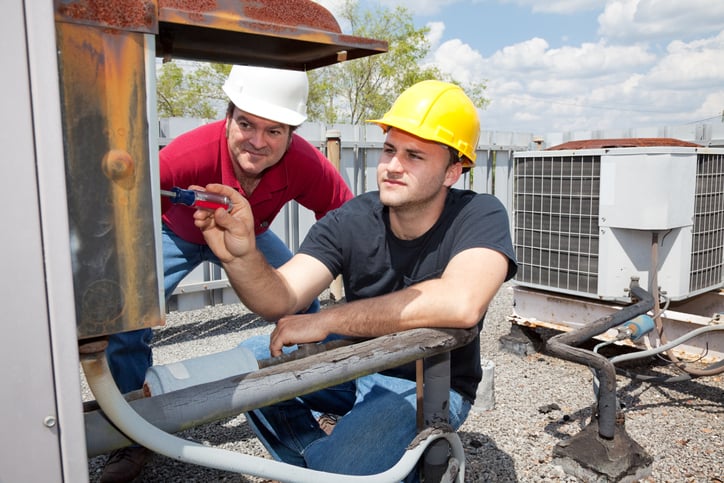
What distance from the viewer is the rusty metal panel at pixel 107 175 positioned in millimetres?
871

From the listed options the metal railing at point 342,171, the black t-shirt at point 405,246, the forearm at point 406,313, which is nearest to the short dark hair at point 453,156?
the black t-shirt at point 405,246

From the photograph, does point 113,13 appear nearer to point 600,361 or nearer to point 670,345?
point 600,361

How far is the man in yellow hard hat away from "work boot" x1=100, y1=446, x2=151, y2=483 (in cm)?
94

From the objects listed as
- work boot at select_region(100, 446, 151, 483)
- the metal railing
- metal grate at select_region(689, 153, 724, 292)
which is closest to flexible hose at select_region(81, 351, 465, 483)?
work boot at select_region(100, 446, 151, 483)

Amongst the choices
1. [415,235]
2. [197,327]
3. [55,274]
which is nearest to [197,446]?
[55,274]

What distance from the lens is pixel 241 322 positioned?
560cm

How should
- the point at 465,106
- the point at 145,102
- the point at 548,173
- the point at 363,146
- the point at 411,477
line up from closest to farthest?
the point at 145,102 < the point at 411,477 < the point at 465,106 < the point at 548,173 < the point at 363,146

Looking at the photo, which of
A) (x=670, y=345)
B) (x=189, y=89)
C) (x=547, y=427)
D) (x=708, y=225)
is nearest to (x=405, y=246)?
(x=547, y=427)

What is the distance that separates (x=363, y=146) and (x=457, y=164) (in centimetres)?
446

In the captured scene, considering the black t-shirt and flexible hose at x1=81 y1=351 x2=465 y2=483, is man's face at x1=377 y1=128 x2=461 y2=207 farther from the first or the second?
flexible hose at x1=81 y1=351 x2=465 y2=483

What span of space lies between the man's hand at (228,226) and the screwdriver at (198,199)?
2 centimetres

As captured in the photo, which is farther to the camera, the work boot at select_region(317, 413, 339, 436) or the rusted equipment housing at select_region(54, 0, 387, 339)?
the work boot at select_region(317, 413, 339, 436)

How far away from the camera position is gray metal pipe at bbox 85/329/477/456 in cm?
102

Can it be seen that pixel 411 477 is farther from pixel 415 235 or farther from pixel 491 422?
pixel 491 422
